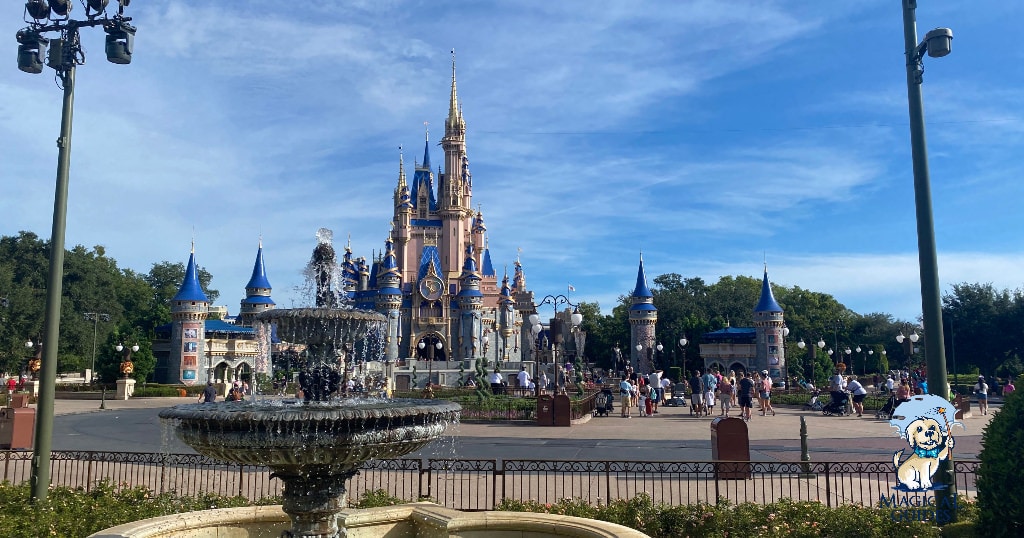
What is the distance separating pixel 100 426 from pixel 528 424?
14260mm

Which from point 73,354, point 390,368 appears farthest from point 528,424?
point 73,354

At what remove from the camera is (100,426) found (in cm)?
2373

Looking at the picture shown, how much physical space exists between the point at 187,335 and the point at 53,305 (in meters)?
48.2

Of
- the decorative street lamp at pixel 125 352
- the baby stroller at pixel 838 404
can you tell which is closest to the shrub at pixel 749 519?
the baby stroller at pixel 838 404

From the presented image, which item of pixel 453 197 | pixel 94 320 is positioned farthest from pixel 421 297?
pixel 94 320

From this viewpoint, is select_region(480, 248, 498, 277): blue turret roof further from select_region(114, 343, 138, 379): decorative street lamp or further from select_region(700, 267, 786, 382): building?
select_region(114, 343, 138, 379): decorative street lamp

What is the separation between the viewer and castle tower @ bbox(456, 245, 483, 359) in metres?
66.1

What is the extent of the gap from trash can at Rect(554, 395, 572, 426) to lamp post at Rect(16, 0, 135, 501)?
15.2 meters

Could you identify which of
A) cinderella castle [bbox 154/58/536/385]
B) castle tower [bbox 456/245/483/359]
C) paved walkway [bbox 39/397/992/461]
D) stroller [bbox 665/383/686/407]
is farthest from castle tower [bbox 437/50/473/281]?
paved walkway [bbox 39/397/992/461]

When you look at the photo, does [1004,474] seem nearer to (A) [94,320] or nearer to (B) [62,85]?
(B) [62,85]

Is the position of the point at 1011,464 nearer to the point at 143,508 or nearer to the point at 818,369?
the point at 143,508

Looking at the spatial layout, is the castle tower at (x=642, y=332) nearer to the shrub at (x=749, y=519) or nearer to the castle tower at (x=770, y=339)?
the castle tower at (x=770, y=339)

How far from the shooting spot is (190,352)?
53125 mm

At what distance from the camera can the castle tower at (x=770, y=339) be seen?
180ft
